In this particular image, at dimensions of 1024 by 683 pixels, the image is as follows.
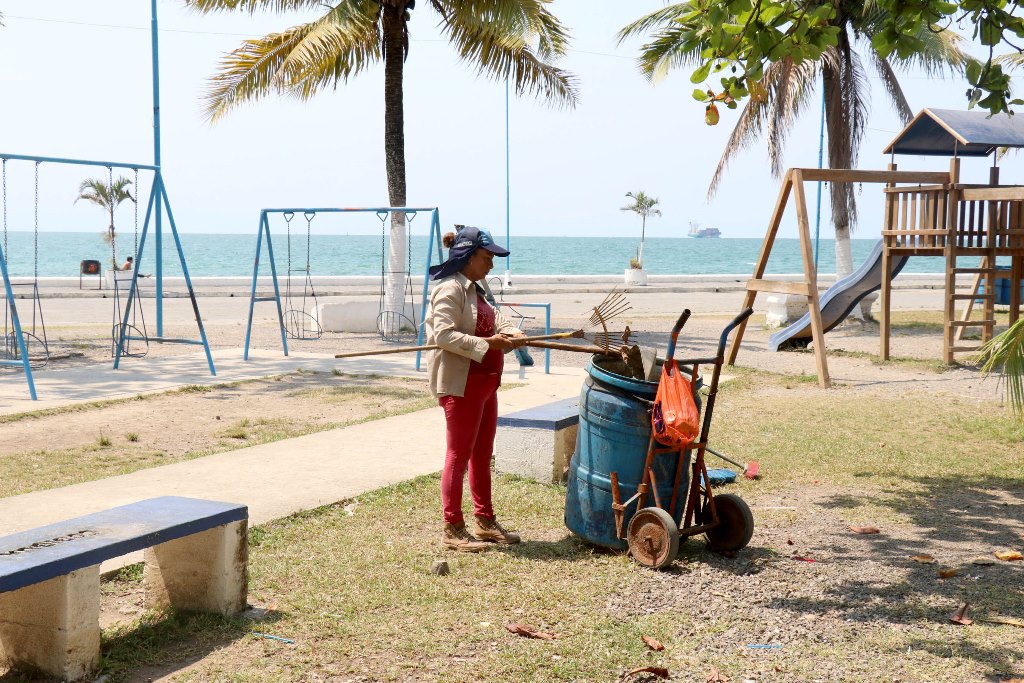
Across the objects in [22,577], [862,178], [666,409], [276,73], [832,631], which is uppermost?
[276,73]

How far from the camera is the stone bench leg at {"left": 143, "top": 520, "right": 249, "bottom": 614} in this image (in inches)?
174

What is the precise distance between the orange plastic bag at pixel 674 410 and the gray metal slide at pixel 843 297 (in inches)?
437

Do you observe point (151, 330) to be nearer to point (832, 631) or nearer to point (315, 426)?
point (315, 426)

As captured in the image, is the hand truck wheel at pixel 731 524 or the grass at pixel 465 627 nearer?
the grass at pixel 465 627

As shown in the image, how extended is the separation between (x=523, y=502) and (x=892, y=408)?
5.05 meters

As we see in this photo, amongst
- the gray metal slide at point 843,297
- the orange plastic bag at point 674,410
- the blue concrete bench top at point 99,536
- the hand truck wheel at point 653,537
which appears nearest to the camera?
the blue concrete bench top at point 99,536

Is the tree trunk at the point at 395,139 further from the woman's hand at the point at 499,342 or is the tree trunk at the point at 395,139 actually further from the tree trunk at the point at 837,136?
the woman's hand at the point at 499,342

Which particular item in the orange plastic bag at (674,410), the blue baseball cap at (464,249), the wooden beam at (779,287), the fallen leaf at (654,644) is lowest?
the fallen leaf at (654,644)

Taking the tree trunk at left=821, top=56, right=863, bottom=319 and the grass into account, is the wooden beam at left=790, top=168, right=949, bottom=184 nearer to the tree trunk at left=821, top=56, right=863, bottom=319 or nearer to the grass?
the tree trunk at left=821, top=56, right=863, bottom=319

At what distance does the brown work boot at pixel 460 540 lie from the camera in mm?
5414

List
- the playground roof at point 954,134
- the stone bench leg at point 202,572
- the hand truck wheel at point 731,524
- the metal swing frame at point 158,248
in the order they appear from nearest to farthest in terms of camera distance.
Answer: the stone bench leg at point 202,572 < the hand truck wheel at point 731,524 < the metal swing frame at point 158,248 < the playground roof at point 954,134

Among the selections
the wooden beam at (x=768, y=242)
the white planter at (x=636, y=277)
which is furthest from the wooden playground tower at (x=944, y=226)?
the white planter at (x=636, y=277)

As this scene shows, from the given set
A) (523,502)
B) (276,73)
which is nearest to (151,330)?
(276,73)

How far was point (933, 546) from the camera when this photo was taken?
5.69 metres
